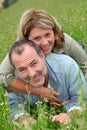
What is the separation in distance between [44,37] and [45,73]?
0.95 metres

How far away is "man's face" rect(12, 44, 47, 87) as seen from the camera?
555cm

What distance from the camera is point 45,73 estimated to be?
598cm

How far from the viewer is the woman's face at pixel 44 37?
6715 mm

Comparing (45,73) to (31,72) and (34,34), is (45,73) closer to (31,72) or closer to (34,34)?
(31,72)

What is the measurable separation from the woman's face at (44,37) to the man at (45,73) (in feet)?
1.18

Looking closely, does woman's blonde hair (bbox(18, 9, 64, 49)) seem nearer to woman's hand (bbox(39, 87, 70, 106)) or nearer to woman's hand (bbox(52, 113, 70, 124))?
woman's hand (bbox(39, 87, 70, 106))

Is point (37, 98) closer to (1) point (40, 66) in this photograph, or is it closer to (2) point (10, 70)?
(2) point (10, 70)

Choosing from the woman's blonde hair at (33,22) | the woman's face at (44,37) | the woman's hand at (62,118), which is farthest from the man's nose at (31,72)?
the woman's blonde hair at (33,22)

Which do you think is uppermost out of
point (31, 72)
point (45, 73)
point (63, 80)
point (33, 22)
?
point (33, 22)

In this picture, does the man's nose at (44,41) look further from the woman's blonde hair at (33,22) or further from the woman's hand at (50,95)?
the woman's hand at (50,95)

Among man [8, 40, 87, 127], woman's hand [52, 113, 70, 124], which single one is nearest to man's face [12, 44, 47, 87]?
man [8, 40, 87, 127]

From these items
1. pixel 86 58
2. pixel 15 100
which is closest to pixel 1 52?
pixel 86 58

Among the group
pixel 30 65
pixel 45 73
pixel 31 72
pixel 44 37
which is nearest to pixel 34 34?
pixel 44 37

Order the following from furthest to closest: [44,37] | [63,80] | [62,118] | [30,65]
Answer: [44,37] < [63,80] < [30,65] < [62,118]
